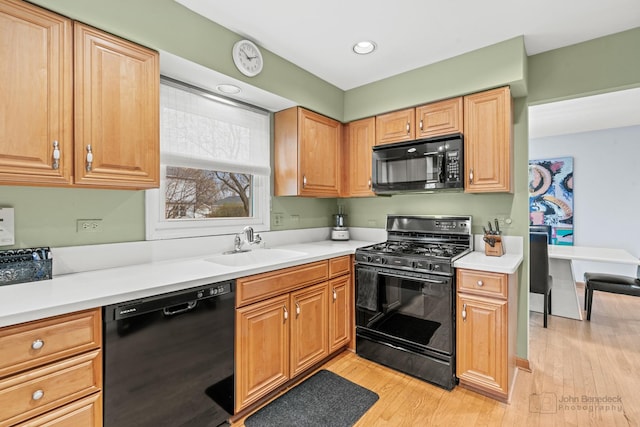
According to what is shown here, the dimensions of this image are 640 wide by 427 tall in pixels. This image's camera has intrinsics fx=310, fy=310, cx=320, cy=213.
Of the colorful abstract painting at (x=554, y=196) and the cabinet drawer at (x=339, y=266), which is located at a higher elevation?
the colorful abstract painting at (x=554, y=196)

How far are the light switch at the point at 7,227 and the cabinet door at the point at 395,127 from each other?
2.62 meters

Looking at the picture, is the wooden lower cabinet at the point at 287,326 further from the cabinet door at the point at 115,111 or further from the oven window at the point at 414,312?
the cabinet door at the point at 115,111

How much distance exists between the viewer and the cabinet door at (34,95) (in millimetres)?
1316

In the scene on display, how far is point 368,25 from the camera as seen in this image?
2.09 metres

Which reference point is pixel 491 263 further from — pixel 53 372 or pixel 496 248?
pixel 53 372

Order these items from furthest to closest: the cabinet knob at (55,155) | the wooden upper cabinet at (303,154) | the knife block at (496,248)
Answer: the wooden upper cabinet at (303,154)
the knife block at (496,248)
the cabinet knob at (55,155)

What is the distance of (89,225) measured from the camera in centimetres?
178

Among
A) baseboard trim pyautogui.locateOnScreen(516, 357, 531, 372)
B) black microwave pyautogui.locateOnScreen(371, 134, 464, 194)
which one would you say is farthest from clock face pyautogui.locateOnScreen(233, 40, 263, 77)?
baseboard trim pyautogui.locateOnScreen(516, 357, 531, 372)

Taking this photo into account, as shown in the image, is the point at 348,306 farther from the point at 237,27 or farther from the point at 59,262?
the point at 237,27

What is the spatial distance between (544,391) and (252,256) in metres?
2.33

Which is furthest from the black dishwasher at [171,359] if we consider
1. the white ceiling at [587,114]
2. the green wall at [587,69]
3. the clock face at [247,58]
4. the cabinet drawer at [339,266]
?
the white ceiling at [587,114]

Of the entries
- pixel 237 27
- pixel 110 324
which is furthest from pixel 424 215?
pixel 110 324

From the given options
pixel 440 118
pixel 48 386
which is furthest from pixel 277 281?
pixel 440 118

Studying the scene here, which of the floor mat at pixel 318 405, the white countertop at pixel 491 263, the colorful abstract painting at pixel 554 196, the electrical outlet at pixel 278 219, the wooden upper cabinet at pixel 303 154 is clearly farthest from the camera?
the colorful abstract painting at pixel 554 196
